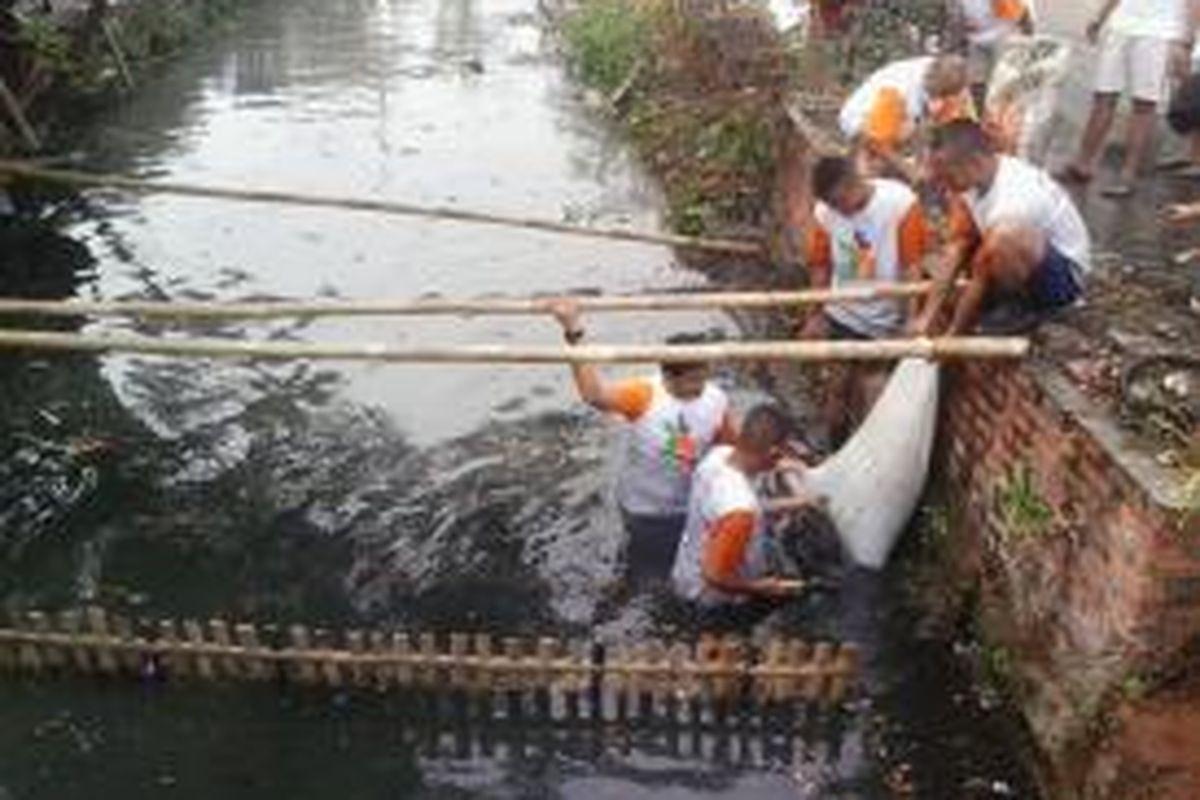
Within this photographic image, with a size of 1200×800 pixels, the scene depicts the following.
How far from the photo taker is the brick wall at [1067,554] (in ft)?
19.9

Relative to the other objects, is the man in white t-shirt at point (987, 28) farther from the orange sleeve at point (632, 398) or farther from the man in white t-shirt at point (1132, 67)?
the orange sleeve at point (632, 398)

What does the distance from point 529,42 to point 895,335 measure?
19.7 m

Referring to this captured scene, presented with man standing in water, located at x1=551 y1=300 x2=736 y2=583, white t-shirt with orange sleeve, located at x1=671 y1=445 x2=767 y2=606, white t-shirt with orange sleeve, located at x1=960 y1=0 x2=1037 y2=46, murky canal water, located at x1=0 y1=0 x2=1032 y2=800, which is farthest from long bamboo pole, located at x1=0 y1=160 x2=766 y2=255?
white t-shirt with orange sleeve, located at x1=671 y1=445 x2=767 y2=606

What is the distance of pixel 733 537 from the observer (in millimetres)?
7523

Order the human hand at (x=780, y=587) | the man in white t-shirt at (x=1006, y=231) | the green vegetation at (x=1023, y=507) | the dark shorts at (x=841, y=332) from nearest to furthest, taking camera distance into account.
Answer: the green vegetation at (x=1023, y=507) < the man in white t-shirt at (x=1006, y=231) < the human hand at (x=780, y=587) < the dark shorts at (x=841, y=332)

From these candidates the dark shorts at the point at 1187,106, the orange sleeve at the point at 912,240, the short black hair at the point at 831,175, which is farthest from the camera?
the dark shorts at the point at 1187,106

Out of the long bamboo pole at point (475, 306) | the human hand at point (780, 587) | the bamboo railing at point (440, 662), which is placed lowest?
the bamboo railing at point (440, 662)

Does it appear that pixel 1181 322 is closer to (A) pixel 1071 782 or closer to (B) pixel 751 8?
(A) pixel 1071 782

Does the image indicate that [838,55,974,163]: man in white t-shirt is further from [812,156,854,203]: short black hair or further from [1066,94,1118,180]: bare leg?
[812,156,854,203]: short black hair

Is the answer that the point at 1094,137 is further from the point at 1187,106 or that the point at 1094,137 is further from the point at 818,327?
the point at 818,327

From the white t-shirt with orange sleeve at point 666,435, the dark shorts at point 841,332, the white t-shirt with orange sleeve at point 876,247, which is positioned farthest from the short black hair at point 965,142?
the white t-shirt with orange sleeve at point 666,435

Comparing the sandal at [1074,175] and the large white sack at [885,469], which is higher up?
the sandal at [1074,175]

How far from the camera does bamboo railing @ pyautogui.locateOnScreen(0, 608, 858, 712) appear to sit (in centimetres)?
729

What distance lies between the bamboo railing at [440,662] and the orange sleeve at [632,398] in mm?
1228
